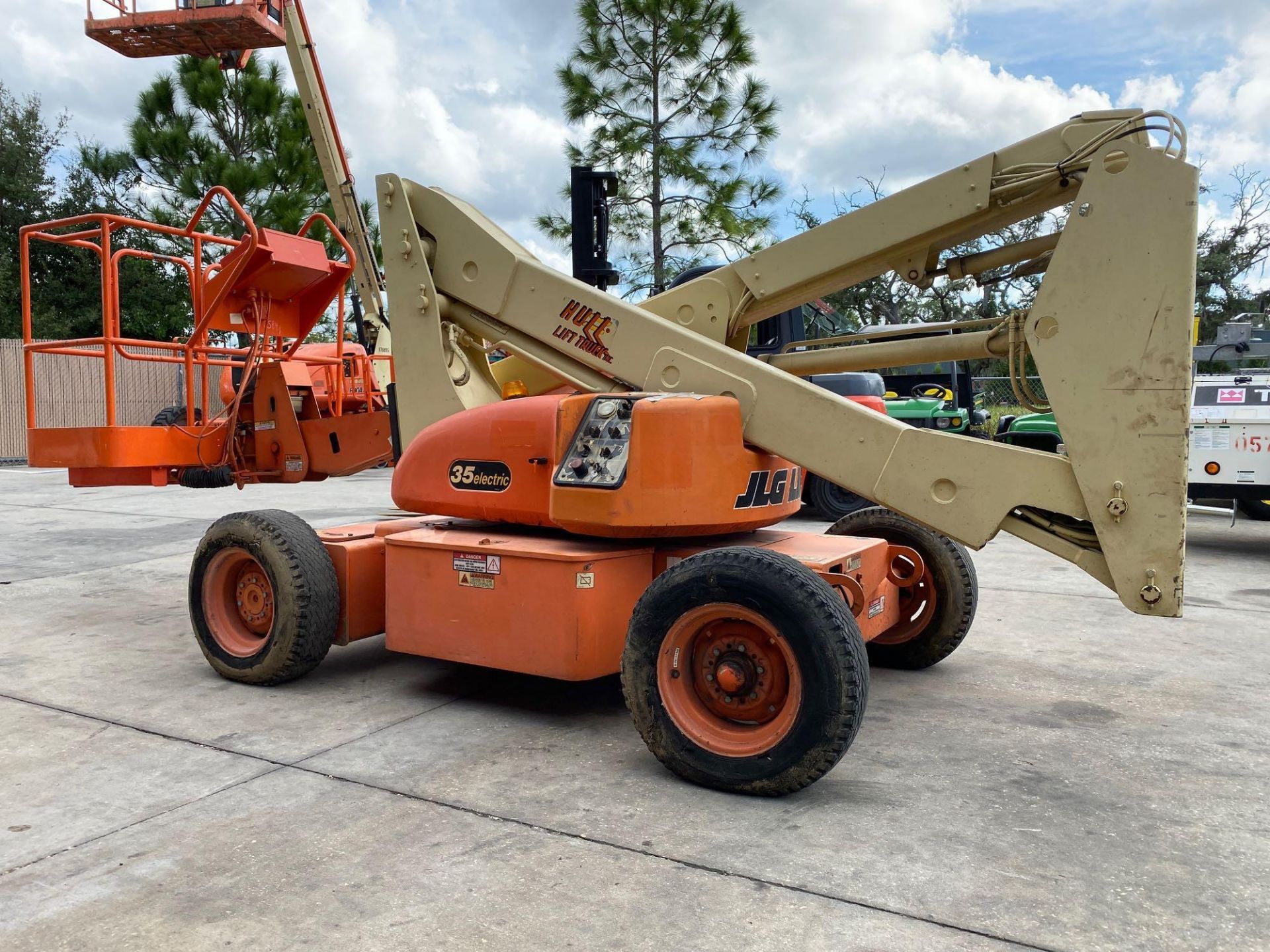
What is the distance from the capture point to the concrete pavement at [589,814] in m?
2.94

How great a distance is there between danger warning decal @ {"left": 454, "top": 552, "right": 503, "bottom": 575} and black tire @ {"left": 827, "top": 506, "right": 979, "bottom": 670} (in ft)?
6.62

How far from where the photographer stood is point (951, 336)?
4.66 m

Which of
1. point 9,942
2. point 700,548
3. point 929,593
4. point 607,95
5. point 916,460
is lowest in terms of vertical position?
point 9,942

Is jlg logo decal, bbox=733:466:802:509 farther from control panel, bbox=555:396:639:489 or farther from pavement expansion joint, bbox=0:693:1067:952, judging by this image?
pavement expansion joint, bbox=0:693:1067:952

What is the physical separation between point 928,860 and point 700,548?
1851mm

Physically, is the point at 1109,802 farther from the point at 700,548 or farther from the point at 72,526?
the point at 72,526

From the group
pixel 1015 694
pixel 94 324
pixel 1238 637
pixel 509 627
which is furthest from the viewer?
pixel 94 324

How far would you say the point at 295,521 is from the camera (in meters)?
5.41

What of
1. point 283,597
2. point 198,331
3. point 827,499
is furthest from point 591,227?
point 827,499

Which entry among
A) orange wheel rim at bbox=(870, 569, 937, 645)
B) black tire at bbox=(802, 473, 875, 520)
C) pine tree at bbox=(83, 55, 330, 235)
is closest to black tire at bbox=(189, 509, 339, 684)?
orange wheel rim at bbox=(870, 569, 937, 645)

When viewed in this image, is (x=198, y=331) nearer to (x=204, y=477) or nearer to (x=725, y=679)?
(x=204, y=477)

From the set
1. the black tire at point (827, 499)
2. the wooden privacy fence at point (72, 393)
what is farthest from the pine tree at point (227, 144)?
the black tire at point (827, 499)

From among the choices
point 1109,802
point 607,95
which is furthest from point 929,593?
point 607,95

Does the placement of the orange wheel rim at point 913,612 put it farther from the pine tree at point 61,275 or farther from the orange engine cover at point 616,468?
the pine tree at point 61,275
